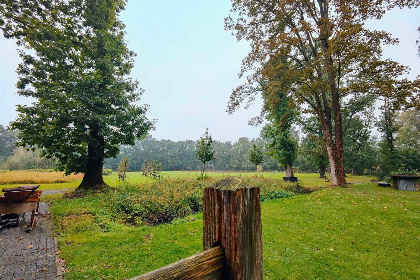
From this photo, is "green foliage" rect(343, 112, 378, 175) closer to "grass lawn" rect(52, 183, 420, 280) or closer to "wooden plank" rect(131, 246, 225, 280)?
"grass lawn" rect(52, 183, 420, 280)

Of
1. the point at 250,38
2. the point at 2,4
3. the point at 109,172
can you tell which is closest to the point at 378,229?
the point at 250,38

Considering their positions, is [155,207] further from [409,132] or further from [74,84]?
[409,132]

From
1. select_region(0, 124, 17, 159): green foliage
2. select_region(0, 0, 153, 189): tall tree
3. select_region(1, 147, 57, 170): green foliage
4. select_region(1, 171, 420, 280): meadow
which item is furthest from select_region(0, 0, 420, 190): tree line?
select_region(0, 124, 17, 159): green foliage

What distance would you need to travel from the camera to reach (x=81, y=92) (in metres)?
10.5

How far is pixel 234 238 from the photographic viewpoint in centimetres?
87

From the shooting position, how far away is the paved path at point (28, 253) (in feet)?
12.0

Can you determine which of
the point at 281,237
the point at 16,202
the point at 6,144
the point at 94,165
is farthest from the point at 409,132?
the point at 6,144

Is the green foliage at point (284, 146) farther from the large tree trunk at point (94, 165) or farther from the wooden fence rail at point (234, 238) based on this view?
the wooden fence rail at point (234, 238)

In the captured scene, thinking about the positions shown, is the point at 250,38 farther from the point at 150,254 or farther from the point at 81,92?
the point at 150,254

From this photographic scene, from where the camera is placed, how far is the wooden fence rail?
852mm

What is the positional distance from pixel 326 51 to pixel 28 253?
14572 millimetres

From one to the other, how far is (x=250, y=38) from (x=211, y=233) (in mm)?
15883

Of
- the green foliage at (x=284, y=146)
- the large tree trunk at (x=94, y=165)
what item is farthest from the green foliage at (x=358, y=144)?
the large tree trunk at (x=94, y=165)

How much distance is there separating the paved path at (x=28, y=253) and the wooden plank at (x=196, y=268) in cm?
437
